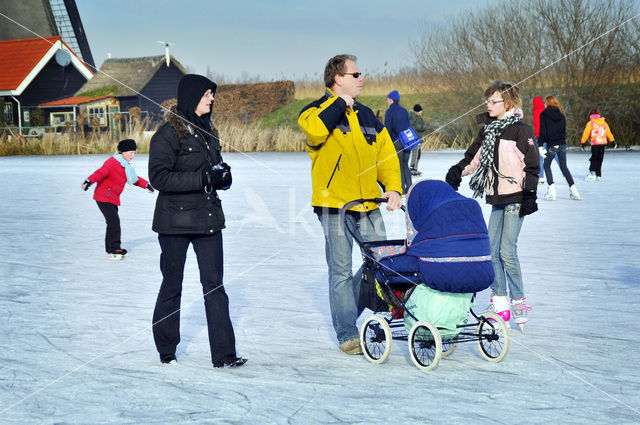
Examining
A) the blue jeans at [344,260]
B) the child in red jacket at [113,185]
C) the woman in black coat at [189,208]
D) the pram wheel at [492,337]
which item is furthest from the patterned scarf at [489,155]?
the child in red jacket at [113,185]

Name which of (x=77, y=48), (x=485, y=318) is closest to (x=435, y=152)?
(x=485, y=318)

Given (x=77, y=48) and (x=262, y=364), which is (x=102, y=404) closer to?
(x=262, y=364)

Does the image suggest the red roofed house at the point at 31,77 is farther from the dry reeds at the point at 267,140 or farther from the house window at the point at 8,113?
the dry reeds at the point at 267,140

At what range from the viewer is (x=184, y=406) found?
3.90m

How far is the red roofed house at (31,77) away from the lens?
159 ft

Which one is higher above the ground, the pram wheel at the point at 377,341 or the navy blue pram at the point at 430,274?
the navy blue pram at the point at 430,274

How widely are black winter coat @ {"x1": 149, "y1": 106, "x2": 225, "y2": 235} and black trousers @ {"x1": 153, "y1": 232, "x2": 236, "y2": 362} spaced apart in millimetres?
103

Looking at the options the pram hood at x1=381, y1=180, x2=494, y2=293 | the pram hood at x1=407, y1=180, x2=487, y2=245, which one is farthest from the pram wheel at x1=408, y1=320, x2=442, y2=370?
the pram hood at x1=407, y1=180, x2=487, y2=245

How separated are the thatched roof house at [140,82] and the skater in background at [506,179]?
159 feet

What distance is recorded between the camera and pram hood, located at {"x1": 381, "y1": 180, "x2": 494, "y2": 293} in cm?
449

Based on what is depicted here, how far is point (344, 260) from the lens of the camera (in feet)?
16.1

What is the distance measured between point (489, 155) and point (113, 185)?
14.9ft

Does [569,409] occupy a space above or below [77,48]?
below

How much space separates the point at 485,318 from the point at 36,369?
2561mm
